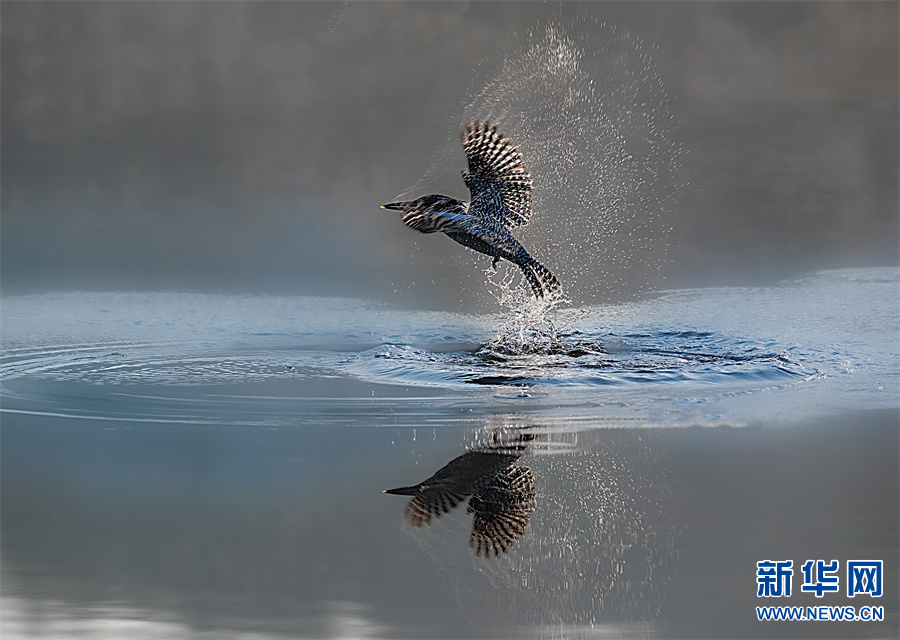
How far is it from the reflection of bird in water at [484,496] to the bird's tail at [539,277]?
3081 millimetres

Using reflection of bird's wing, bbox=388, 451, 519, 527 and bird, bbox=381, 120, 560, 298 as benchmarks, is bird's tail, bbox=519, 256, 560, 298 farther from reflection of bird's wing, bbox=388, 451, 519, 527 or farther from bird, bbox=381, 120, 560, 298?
reflection of bird's wing, bbox=388, 451, 519, 527

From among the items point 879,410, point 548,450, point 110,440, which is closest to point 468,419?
point 548,450

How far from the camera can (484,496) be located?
11.9 ft

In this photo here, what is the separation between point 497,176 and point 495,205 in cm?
21

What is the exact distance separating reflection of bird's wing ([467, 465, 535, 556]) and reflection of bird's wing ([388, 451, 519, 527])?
0.06 meters

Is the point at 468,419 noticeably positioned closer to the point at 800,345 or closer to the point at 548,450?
the point at 548,450

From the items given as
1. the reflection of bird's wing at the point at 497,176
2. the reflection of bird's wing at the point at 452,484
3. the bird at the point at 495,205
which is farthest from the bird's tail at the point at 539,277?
the reflection of bird's wing at the point at 452,484

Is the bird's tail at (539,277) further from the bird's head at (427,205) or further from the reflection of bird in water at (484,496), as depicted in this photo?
the reflection of bird in water at (484,496)

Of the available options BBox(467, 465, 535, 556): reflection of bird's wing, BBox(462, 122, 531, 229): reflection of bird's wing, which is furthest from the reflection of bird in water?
BBox(462, 122, 531, 229): reflection of bird's wing

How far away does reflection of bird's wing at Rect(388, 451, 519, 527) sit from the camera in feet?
11.7

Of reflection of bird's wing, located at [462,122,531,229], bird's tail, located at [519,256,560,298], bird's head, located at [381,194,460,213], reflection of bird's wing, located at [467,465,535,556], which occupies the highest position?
reflection of bird's wing, located at [462,122,531,229]

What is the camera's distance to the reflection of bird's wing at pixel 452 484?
11.7 ft

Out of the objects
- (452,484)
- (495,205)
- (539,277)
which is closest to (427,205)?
(495,205)

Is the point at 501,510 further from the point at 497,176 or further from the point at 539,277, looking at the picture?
the point at 497,176
